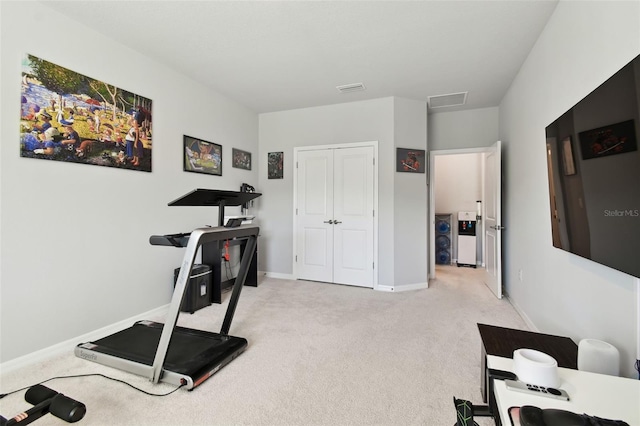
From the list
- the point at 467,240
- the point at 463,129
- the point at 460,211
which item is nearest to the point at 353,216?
the point at 463,129

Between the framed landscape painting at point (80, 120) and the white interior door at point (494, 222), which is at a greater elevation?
the framed landscape painting at point (80, 120)

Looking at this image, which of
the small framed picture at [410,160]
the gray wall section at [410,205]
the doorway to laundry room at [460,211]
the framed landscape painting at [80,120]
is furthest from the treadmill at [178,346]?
the doorway to laundry room at [460,211]

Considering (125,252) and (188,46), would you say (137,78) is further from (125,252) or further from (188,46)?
(125,252)

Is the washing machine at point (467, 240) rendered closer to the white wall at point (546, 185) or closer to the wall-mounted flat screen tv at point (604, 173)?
the white wall at point (546, 185)

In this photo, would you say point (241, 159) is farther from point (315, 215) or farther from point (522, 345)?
point (522, 345)

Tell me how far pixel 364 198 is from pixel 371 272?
3.57 feet

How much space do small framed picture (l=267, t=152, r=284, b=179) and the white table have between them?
427 centimetres

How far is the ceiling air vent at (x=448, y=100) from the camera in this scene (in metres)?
4.11

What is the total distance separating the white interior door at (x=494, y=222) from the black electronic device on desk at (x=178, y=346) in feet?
10.3

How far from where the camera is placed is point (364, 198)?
174 inches

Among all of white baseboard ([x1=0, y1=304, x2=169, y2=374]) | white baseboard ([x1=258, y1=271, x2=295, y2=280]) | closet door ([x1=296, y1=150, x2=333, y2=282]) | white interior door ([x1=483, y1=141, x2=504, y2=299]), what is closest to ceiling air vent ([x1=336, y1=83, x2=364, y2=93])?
closet door ([x1=296, y1=150, x2=333, y2=282])

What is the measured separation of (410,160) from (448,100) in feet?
3.33

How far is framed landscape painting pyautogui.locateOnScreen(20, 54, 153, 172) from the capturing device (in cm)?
225

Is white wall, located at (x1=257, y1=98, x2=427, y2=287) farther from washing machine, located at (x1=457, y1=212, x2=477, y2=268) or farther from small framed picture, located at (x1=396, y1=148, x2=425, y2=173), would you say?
washing machine, located at (x1=457, y1=212, x2=477, y2=268)
